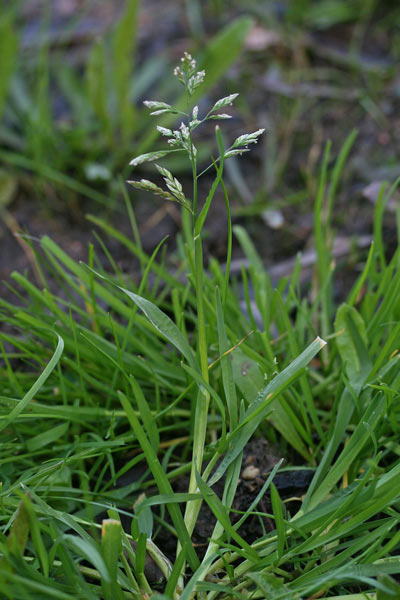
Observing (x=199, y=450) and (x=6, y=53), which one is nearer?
(x=199, y=450)

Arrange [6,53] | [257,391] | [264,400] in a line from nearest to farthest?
[264,400] < [257,391] < [6,53]

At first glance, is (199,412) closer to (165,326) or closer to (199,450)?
(199,450)

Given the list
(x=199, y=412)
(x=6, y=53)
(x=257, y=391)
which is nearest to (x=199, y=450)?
(x=199, y=412)

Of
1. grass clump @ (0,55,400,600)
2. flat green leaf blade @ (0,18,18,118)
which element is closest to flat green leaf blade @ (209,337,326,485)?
grass clump @ (0,55,400,600)

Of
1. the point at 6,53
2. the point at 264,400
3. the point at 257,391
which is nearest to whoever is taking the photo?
the point at 264,400

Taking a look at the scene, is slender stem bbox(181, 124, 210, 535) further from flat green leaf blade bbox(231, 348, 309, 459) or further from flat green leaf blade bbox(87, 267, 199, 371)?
flat green leaf blade bbox(231, 348, 309, 459)

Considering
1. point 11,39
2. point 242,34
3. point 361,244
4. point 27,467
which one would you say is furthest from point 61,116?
point 27,467

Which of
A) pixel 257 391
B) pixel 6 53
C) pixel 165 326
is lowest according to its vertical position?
pixel 257 391

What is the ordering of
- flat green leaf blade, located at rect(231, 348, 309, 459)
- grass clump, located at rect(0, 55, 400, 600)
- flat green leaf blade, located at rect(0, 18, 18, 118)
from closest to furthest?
grass clump, located at rect(0, 55, 400, 600) < flat green leaf blade, located at rect(231, 348, 309, 459) < flat green leaf blade, located at rect(0, 18, 18, 118)

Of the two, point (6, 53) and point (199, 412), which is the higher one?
point (6, 53)

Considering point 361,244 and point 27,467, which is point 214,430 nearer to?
point 27,467
